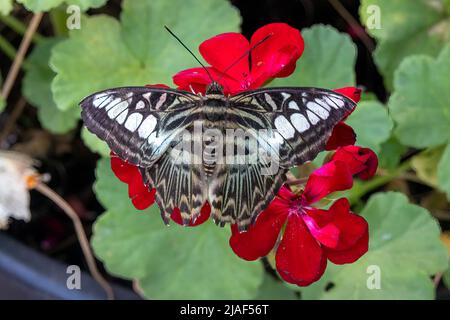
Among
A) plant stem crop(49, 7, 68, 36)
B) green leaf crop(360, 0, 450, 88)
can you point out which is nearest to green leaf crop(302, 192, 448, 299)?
green leaf crop(360, 0, 450, 88)

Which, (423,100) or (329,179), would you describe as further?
(423,100)

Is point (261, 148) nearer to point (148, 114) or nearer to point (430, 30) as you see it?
point (148, 114)

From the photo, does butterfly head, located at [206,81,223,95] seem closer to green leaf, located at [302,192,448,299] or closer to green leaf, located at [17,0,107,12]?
green leaf, located at [17,0,107,12]

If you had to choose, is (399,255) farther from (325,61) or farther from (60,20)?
(60,20)

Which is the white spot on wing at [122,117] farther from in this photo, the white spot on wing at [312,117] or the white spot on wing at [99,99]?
the white spot on wing at [312,117]

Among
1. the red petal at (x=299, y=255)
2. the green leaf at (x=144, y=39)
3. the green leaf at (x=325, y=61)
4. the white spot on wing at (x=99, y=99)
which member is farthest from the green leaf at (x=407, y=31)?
the white spot on wing at (x=99, y=99)

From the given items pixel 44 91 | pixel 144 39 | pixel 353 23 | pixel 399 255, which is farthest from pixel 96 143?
pixel 353 23

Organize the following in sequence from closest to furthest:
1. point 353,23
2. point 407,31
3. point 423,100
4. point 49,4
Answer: point 49,4, point 423,100, point 407,31, point 353,23
